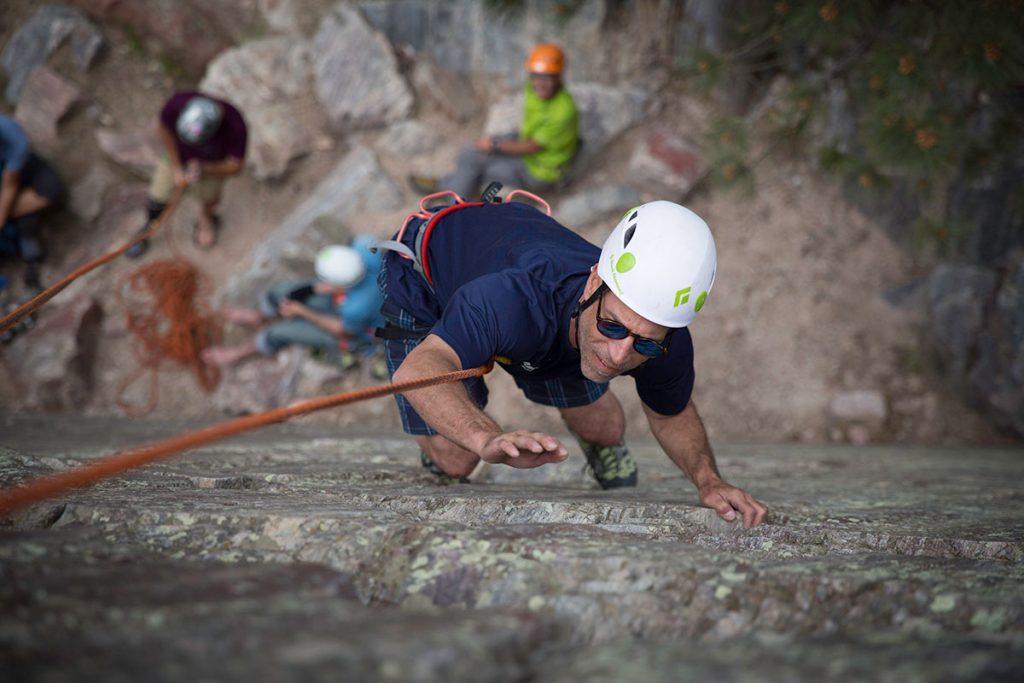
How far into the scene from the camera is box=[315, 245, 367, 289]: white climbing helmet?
18.2ft

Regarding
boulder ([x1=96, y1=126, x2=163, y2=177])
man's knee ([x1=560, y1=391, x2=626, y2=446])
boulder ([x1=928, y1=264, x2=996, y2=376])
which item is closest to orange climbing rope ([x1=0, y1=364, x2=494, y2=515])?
man's knee ([x1=560, y1=391, x2=626, y2=446])

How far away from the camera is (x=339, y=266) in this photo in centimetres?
556

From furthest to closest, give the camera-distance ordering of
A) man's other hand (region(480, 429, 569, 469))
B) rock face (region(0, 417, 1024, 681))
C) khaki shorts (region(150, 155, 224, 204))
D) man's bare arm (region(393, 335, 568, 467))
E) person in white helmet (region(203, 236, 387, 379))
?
1. khaki shorts (region(150, 155, 224, 204))
2. person in white helmet (region(203, 236, 387, 379))
3. man's bare arm (region(393, 335, 568, 467))
4. man's other hand (region(480, 429, 569, 469))
5. rock face (region(0, 417, 1024, 681))

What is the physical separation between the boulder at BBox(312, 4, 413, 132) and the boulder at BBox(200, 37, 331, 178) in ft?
0.78

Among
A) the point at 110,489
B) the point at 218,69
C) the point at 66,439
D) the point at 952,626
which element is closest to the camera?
the point at 952,626

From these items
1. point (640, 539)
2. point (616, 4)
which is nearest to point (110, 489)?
point (640, 539)

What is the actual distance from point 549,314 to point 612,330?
187 mm

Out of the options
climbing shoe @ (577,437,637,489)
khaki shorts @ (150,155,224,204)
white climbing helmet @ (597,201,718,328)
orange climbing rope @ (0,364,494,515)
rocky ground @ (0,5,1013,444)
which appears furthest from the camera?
khaki shorts @ (150,155,224,204)

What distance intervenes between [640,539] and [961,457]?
12.3ft

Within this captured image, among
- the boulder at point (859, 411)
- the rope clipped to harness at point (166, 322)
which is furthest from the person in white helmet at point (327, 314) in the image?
the boulder at point (859, 411)

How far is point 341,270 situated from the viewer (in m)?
5.57

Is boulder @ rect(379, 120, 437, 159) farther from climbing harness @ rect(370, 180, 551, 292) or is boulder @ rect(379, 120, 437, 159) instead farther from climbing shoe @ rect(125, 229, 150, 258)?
climbing harness @ rect(370, 180, 551, 292)

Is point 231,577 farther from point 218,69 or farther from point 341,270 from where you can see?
→ point 218,69

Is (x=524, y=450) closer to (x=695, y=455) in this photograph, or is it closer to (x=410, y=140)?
(x=695, y=455)
